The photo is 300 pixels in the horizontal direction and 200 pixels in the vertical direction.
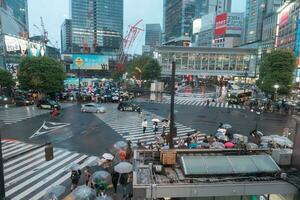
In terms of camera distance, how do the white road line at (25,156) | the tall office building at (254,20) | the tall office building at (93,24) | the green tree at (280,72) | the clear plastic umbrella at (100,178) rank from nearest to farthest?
the clear plastic umbrella at (100,178) < the white road line at (25,156) < the green tree at (280,72) < the tall office building at (254,20) < the tall office building at (93,24)

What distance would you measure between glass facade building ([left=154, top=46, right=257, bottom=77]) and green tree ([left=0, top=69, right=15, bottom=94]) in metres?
45.0

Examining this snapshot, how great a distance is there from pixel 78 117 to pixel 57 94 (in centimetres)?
1844

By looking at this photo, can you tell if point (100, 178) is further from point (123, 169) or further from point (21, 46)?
point (21, 46)

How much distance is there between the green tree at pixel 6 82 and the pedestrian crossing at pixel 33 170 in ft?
106

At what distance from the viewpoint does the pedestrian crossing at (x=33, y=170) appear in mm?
12578

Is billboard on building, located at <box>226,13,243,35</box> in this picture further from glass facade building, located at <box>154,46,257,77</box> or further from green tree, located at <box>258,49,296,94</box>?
green tree, located at <box>258,49,296,94</box>

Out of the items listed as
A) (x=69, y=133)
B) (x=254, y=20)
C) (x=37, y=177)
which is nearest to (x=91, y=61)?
(x=69, y=133)

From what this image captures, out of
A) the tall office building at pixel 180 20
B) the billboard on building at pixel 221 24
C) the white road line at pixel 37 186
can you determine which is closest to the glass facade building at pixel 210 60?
the billboard on building at pixel 221 24

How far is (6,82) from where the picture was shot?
47406 millimetres

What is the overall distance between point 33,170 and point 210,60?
73.4 m

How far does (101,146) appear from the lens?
19.9m

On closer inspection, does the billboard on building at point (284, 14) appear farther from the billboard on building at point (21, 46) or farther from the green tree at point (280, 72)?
the billboard on building at point (21, 46)

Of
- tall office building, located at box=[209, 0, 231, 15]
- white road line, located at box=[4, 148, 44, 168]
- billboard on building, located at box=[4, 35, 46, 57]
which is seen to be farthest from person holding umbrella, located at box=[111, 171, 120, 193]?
tall office building, located at box=[209, 0, 231, 15]

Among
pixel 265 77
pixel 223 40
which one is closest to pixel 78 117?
pixel 265 77
